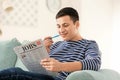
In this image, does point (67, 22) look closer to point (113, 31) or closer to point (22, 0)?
point (22, 0)

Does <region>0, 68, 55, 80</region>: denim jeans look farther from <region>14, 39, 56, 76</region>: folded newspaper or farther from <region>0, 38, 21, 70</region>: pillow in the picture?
<region>0, 38, 21, 70</region>: pillow

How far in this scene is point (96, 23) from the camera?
333 cm

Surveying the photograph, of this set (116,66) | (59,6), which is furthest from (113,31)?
(59,6)

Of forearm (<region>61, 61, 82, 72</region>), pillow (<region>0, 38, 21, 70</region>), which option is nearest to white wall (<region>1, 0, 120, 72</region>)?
pillow (<region>0, 38, 21, 70</region>)

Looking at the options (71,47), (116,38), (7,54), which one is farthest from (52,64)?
(116,38)

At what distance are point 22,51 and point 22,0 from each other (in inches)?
54.9

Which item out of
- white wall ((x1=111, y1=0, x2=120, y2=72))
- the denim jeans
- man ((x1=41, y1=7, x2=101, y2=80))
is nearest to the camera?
the denim jeans

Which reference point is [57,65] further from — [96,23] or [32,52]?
[96,23]

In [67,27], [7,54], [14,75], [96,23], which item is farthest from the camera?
[96,23]

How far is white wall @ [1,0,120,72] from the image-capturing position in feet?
9.30

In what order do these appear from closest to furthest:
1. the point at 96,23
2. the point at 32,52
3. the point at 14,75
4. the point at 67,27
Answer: the point at 14,75 → the point at 32,52 → the point at 67,27 → the point at 96,23

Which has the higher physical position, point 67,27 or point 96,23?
point 67,27

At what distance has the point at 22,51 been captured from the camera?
1363 millimetres

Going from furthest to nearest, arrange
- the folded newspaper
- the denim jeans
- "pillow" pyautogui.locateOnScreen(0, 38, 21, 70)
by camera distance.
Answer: "pillow" pyautogui.locateOnScreen(0, 38, 21, 70) → the folded newspaper → the denim jeans
